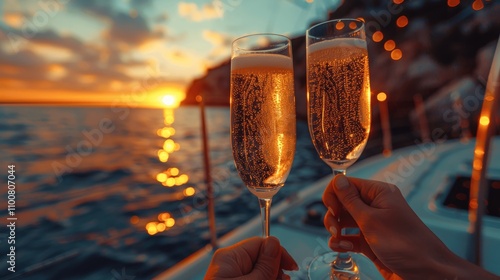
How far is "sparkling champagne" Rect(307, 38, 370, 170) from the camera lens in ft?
2.63

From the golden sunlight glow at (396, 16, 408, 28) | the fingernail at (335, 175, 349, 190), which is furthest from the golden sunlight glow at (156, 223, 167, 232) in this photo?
the golden sunlight glow at (396, 16, 408, 28)

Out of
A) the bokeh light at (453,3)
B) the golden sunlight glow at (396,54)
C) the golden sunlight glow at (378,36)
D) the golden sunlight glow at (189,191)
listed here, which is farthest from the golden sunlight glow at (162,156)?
the bokeh light at (453,3)

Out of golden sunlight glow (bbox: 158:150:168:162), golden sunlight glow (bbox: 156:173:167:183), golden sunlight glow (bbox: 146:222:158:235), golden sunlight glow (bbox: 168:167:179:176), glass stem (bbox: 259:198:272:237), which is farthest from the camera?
golden sunlight glow (bbox: 158:150:168:162)

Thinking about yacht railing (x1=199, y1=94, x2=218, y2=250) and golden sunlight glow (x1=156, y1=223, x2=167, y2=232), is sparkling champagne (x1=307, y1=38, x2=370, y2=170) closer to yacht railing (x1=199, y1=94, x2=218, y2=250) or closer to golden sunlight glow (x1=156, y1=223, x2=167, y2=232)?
yacht railing (x1=199, y1=94, x2=218, y2=250)

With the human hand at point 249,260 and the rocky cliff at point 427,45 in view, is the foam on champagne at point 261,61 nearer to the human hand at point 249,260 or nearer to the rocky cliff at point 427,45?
the human hand at point 249,260

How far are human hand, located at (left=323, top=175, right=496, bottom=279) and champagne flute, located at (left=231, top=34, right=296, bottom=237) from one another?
0.19 meters

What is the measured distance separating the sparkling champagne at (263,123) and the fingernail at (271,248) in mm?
124

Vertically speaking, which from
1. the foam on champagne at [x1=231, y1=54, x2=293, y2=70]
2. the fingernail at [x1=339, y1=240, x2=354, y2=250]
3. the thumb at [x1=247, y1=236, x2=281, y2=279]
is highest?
the foam on champagne at [x1=231, y1=54, x2=293, y2=70]

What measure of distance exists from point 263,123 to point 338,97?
0.25m

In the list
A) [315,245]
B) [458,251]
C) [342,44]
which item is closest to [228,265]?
[315,245]

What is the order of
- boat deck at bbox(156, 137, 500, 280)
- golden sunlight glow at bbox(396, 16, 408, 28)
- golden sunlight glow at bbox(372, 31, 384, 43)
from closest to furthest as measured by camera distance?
boat deck at bbox(156, 137, 500, 280), golden sunlight glow at bbox(396, 16, 408, 28), golden sunlight glow at bbox(372, 31, 384, 43)

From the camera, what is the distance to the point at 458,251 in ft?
3.02

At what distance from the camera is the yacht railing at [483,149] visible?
0.58m

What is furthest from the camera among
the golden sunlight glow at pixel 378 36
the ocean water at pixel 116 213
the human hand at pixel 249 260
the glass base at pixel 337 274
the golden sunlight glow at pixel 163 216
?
the golden sunlight glow at pixel 378 36
